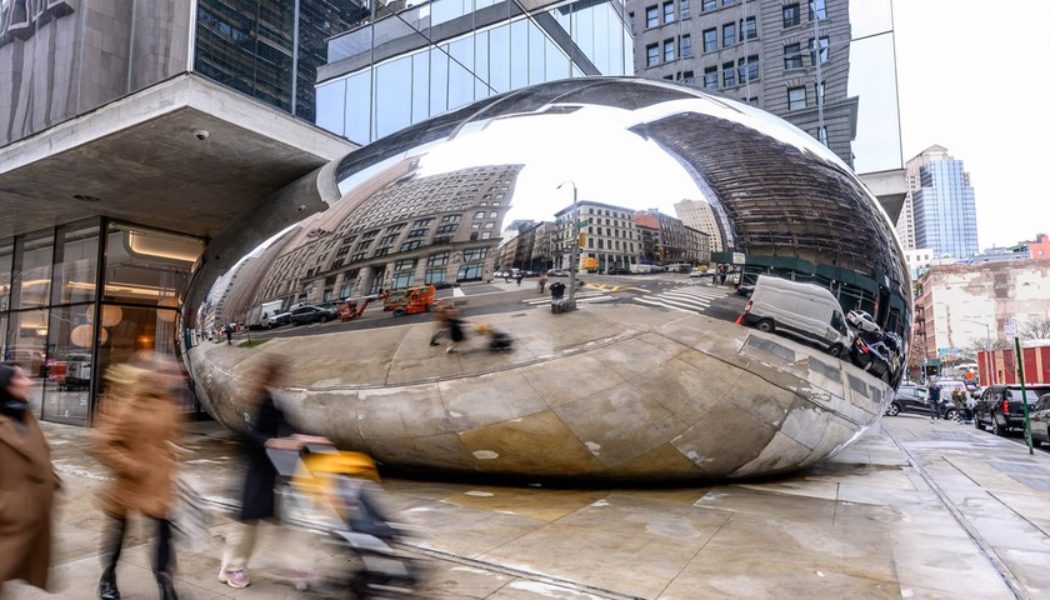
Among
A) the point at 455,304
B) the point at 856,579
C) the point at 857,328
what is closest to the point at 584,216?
the point at 455,304

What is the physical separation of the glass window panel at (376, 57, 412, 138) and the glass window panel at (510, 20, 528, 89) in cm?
453

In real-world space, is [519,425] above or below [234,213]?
below

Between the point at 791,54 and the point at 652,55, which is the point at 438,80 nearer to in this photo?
the point at 791,54

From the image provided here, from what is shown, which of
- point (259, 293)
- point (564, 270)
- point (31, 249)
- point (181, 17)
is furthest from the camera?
point (31, 249)

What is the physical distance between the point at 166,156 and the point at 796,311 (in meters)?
9.44

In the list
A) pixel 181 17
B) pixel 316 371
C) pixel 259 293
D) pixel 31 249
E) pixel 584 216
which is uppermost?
pixel 181 17

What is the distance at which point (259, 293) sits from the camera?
22.4 feet

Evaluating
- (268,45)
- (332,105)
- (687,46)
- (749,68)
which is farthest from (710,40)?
(268,45)

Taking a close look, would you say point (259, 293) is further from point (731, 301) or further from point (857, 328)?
point (857, 328)

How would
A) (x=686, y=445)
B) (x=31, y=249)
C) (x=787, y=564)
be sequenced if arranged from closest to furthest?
1. (x=787, y=564)
2. (x=686, y=445)
3. (x=31, y=249)

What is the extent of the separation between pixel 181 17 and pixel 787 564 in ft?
41.1

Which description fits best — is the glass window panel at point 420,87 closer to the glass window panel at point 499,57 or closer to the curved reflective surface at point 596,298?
the glass window panel at point 499,57

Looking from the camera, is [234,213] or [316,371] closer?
[316,371]

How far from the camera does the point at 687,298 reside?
5609 mm
